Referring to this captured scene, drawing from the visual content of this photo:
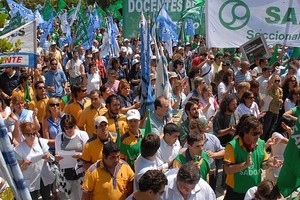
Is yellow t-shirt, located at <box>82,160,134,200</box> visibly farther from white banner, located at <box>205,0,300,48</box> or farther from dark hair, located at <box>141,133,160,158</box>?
white banner, located at <box>205,0,300,48</box>

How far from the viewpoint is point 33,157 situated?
573 centimetres

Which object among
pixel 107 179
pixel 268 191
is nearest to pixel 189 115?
pixel 107 179

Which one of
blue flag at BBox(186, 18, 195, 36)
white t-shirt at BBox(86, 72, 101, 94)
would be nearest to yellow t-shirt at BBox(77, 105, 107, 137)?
white t-shirt at BBox(86, 72, 101, 94)

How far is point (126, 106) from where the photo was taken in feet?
25.5

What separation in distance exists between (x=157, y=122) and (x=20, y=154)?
5.42 ft

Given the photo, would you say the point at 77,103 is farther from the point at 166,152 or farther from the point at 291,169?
the point at 291,169

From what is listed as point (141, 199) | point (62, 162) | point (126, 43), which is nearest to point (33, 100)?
point (62, 162)

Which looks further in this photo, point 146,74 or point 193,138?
point 146,74

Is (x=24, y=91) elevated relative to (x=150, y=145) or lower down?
lower down

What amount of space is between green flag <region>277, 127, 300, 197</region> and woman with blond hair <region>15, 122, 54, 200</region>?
108 inches

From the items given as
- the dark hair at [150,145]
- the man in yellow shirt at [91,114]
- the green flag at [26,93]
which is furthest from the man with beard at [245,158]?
the green flag at [26,93]

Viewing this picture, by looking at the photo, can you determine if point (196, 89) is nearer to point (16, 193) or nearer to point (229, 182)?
point (229, 182)

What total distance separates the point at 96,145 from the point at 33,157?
753 mm

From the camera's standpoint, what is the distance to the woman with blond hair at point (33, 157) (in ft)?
18.6
